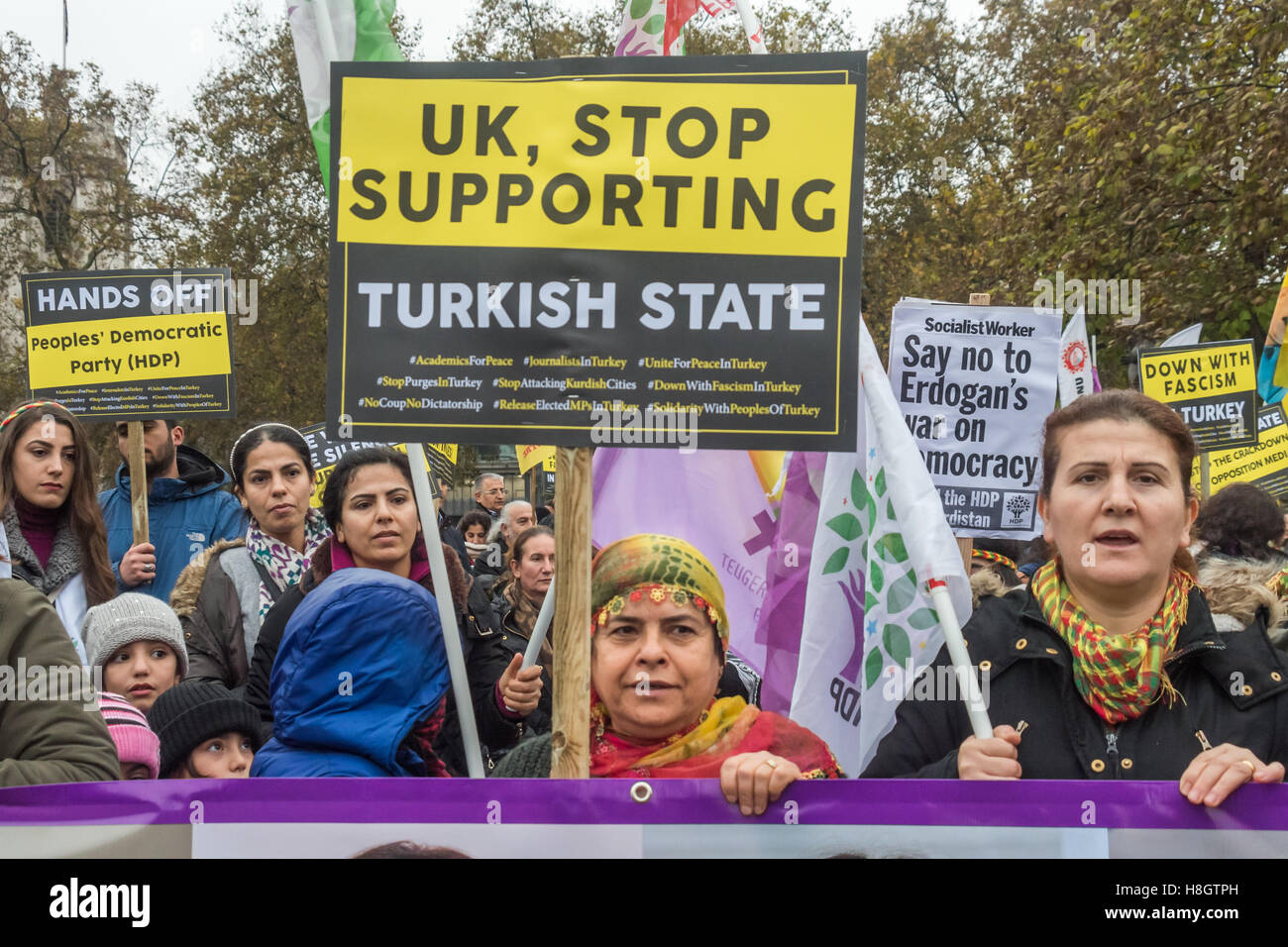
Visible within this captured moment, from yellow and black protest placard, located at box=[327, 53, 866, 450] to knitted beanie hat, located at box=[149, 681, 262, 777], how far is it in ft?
3.38

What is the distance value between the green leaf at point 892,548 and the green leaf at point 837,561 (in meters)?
0.15

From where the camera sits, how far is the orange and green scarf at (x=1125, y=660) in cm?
263

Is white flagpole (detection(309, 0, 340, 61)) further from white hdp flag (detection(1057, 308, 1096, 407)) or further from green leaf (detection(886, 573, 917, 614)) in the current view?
white hdp flag (detection(1057, 308, 1096, 407))

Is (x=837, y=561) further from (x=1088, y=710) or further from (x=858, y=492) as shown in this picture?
(x=1088, y=710)

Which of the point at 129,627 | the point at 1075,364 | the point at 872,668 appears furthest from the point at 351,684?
the point at 1075,364

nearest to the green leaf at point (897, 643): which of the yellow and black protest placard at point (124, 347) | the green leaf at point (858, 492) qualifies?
the green leaf at point (858, 492)

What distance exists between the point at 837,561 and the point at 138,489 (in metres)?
3.87

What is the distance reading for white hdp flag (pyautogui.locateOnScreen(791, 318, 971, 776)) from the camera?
341 cm

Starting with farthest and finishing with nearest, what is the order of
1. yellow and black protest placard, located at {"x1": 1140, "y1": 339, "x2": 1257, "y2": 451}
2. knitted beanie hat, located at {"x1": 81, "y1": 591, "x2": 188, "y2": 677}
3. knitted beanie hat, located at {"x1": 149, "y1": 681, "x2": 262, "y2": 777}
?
yellow and black protest placard, located at {"x1": 1140, "y1": 339, "x2": 1257, "y2": 451}
knitted beanie hat, located at {"x1": 81, "y1": 591, "x2": 188, "y2": 677}
knitted beanie hat, located at {"x1": 149, "y1": 681, "x2": 262, "y2": 777}

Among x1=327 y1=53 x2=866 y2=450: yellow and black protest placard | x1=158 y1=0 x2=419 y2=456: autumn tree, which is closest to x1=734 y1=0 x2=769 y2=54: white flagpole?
x1=327 y1=53 x2=866 y2=450: yellow and black protest placard

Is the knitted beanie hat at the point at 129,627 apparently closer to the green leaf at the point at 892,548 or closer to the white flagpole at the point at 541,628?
Result: the white flagpole at the point at 541,628

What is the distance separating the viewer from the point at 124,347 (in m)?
7.11
